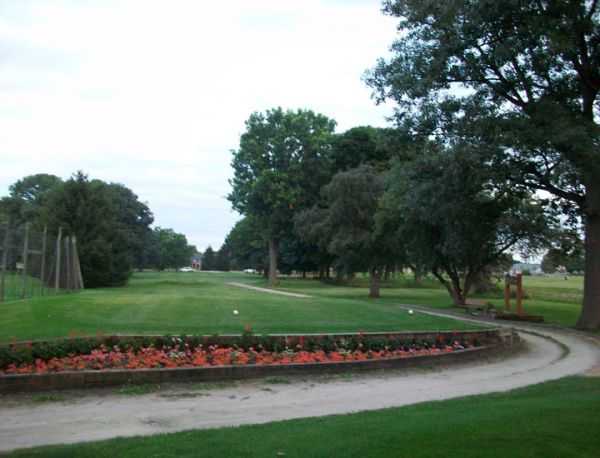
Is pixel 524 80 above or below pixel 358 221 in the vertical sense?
above

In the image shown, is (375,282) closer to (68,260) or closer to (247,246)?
(68,260)

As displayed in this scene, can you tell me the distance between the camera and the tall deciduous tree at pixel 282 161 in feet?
200

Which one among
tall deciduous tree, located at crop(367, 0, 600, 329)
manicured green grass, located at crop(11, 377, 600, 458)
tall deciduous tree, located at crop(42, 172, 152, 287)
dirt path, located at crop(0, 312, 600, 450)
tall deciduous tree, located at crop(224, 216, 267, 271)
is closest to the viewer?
manicured green grass, located at crop(11, 377, 600, 458)

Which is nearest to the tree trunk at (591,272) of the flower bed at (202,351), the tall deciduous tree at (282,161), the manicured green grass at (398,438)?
the flower bed at (202,351)

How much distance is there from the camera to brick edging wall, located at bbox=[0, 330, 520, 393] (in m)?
9.84

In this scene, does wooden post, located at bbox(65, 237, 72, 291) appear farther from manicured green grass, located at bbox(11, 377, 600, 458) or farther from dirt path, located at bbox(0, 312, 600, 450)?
manicured green grass, located at bbox(11, 377, 600, 458)

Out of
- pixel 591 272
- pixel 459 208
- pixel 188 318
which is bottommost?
pixel 188 318

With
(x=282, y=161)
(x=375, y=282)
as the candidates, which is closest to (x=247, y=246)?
(x=282, y=161)

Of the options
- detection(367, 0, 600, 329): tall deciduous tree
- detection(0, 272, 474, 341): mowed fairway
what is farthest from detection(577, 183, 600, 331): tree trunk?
detection(0, 272, 474, 341): mowed fairway

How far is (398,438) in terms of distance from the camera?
5.75m

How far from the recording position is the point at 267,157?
204 ft

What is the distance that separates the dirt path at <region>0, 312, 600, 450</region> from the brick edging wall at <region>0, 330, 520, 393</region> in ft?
1.28

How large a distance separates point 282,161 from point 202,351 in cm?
5067

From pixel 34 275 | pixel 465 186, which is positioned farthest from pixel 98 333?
pixel 34 275
